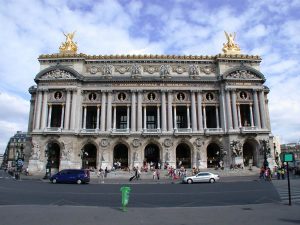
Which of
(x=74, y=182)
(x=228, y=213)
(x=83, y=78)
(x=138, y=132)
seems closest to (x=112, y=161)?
(x=138, y=132)

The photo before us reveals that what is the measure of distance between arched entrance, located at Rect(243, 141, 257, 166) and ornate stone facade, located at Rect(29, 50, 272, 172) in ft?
0.61

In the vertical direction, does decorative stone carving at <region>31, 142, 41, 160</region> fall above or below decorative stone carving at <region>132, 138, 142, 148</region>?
below

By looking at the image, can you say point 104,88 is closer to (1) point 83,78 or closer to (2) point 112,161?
(1) point 83,78

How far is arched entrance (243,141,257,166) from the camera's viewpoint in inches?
2151

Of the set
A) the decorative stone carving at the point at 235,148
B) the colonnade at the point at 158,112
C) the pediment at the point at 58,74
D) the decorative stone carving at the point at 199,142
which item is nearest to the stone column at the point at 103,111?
the colonnade at the point at 158,112

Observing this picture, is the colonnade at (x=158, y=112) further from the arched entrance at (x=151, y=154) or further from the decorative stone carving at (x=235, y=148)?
the arched entrance at (x=151, y=154)

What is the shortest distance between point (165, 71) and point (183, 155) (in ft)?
54.8

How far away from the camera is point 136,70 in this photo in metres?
57.1

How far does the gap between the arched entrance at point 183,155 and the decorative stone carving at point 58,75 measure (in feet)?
81.3

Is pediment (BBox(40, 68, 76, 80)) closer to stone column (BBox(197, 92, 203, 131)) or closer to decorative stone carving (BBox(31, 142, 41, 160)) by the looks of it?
decorative stone carving (BBox(31, 142, 41, 160))

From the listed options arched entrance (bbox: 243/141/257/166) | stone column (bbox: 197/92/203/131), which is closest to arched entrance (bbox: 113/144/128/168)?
stone column (bbox: 197/92/203/131)

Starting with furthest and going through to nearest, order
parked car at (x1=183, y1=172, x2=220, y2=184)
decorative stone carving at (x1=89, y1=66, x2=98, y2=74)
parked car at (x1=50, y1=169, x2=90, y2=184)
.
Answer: decorative stone carving at (x1=89, y1=66, x2=98, y2=74), parked car at (x1=183, y1=172, x2=220, y2=184), parked car at (x1=50, y1=169, x2=90, y2=184)

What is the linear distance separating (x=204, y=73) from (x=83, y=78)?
77.8 ft

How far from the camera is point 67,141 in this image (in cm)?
5247
